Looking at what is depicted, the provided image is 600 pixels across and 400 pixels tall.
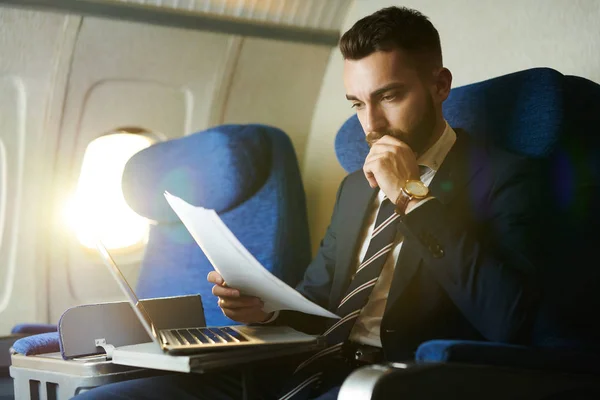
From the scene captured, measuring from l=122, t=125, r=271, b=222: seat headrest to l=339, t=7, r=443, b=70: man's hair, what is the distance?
689 millimetres

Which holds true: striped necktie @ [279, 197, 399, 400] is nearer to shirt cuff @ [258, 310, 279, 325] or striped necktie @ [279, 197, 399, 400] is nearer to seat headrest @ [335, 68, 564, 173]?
shirt cuff @ [258, 310, 279, 325]

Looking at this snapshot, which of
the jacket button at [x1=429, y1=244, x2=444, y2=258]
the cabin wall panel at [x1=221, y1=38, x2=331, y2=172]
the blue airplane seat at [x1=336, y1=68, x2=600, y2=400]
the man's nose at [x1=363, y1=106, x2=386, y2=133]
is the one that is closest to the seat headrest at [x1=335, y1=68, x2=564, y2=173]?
the blue airplane seat at [x1=336, y1=68, x2=600, y2=400]

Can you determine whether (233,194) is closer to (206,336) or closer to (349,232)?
(349,232)

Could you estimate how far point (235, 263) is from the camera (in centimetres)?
136

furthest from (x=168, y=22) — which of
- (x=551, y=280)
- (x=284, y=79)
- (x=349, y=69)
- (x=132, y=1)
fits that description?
(x=551, y=280)

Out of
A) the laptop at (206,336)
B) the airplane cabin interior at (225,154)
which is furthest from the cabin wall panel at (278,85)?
the laptop at (206,336)

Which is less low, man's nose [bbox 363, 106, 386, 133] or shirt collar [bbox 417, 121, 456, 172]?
man's nose [bbox 363, 106, 386, 133]

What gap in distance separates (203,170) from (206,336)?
1.04 metres

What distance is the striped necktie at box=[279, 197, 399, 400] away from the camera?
5.16 ft

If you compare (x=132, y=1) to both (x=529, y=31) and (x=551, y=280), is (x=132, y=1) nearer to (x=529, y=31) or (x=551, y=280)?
(x=529, y=31)

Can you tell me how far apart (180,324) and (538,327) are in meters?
0.87

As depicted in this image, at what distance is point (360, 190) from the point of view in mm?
1802

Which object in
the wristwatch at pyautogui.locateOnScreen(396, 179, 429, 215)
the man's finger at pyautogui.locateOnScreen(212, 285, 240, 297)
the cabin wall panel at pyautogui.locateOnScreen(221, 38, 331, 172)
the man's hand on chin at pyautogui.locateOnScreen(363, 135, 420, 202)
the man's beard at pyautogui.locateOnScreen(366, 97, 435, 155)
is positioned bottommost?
the man's finger at pyautogui.locateOnScreen(212, 285, 240, 297)

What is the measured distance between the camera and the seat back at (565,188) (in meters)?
1.52
